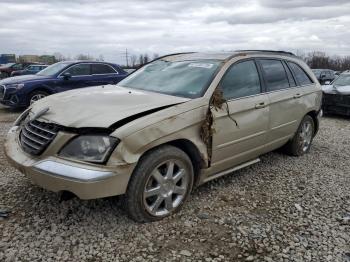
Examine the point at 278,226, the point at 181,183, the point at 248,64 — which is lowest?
the point at 278,226

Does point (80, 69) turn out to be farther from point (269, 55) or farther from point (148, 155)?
point (148, 155)

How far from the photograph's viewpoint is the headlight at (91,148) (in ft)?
10.4

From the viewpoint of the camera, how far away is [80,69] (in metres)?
11.3

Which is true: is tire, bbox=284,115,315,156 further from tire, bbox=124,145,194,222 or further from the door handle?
tire, bbox=124,145,194,222

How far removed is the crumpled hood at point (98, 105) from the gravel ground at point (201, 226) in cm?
100

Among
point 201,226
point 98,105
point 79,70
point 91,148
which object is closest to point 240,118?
point 201,226

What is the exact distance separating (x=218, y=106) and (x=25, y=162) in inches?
79.5

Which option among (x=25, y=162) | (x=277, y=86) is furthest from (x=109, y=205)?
(x=277, y=86)

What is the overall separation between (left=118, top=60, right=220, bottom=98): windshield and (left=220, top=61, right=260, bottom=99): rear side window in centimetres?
19

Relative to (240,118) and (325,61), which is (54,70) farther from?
(325,61)

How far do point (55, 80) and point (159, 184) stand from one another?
8.05 metres

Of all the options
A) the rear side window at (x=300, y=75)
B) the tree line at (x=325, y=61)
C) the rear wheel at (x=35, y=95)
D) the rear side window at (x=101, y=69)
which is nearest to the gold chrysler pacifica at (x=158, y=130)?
the rear side window at (x=300, y=75)

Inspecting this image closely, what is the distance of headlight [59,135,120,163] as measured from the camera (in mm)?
3162

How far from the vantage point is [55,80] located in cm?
1067
